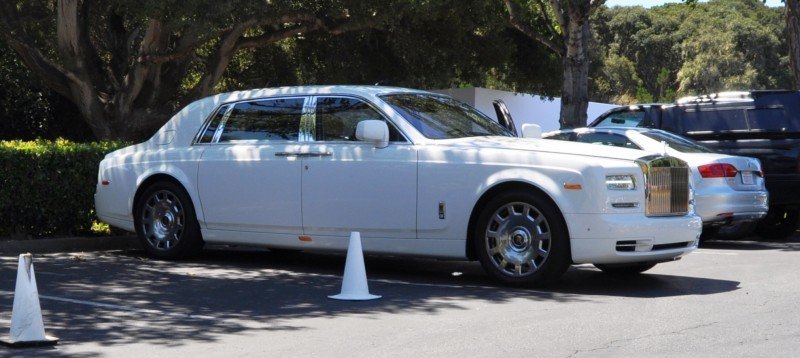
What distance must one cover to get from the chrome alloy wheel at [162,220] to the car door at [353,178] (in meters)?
1.61

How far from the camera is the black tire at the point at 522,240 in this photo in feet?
28.8

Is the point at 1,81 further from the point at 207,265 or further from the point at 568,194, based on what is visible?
the point at 568,194

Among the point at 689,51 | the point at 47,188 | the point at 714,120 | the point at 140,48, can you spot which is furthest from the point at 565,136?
the point at 689,51

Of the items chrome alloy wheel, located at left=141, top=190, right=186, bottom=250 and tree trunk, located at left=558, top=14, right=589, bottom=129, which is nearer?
chrome alloy wheel, located at left=141, top=190, right=186, bottom=250

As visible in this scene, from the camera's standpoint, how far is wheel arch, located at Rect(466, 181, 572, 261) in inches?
347

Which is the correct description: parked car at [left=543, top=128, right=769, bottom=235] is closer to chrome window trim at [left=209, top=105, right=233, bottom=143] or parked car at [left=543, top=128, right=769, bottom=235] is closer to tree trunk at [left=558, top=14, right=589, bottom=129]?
tree trunk at [left=558, top=14, right=589, bottom=129]

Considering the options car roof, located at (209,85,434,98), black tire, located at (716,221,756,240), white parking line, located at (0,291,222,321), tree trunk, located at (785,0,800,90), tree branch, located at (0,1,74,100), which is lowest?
white parking line, located at (0,291,222,321)

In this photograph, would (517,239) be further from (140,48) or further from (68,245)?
(140,48)

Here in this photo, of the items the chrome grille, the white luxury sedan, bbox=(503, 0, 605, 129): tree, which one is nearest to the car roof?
the white luxury sedan

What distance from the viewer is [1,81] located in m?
21.9

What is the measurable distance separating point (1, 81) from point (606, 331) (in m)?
17.8

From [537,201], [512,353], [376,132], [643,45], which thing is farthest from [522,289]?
[643,45]

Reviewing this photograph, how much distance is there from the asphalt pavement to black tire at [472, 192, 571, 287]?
5.9 inches

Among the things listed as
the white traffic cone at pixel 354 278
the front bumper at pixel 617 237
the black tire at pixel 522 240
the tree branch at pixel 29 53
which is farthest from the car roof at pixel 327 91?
the tree branch at pixel 29 53
